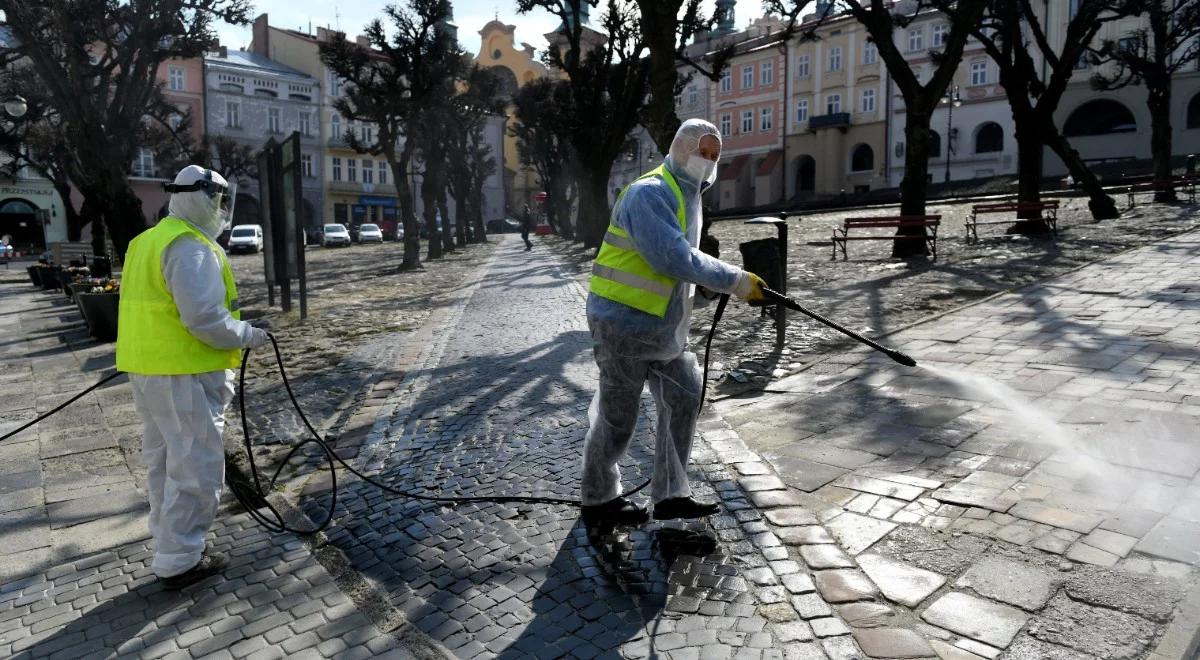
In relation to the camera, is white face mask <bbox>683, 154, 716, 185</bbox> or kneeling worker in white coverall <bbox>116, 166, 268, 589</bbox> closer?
kneeling worker in white coverall <bbox>116, 166, 268, 589</bbox>

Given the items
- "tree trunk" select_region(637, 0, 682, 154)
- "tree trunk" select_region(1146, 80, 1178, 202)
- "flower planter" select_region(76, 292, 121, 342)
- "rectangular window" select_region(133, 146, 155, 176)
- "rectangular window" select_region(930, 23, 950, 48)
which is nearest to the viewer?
"flower planter" select_region(76, 292, 121, 342)

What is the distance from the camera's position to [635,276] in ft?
11.8

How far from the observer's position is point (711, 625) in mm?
3025

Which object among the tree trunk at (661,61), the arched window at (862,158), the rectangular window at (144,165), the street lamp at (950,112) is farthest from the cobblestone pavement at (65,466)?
the arched window at (862,158)

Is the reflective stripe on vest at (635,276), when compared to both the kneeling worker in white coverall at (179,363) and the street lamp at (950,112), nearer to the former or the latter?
the kneeling worker in white coverall at (179,363)

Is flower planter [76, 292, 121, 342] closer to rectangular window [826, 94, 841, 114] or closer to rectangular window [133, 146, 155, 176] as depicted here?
rectangular window [133, 146, 155, 176]

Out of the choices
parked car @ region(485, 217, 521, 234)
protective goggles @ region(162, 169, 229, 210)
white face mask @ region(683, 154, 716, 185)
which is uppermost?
parked car @ region(485, 217, 521, 234)

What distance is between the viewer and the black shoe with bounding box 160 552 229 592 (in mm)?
3510

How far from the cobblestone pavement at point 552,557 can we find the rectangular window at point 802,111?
178ft

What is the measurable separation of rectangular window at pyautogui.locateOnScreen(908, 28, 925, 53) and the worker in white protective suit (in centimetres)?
5297

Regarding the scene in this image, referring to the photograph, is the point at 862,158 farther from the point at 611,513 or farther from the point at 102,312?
the point at 611,513

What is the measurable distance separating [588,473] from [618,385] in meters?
0.49

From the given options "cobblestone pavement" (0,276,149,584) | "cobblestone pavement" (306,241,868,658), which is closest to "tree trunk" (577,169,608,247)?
"cobblestone pavement" (0,276,149,584)

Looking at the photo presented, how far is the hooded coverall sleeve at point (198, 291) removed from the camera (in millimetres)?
3436
